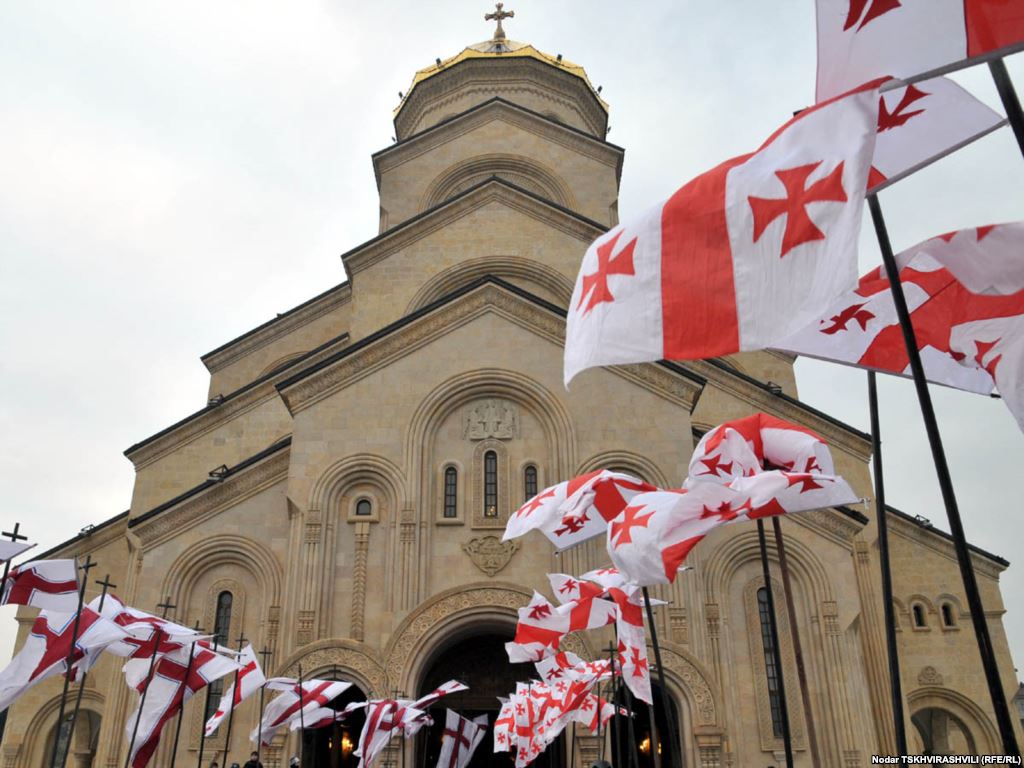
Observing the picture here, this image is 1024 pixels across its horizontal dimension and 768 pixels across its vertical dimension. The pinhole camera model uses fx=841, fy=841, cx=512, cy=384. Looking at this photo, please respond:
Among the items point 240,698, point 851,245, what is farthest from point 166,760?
point 851,245

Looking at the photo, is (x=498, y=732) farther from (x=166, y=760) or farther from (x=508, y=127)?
(x=508, y=127)

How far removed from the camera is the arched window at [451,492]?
16859 mm

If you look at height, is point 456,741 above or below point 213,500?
below

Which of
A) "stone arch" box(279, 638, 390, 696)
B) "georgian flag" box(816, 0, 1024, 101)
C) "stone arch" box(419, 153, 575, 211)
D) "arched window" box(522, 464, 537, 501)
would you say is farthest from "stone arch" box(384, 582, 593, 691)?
"stone arch" box(419, 153, 575, 211)

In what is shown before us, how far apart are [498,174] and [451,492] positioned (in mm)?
13252

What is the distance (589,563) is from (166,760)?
851 cm

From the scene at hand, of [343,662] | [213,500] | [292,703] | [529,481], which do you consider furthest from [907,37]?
[213,500]

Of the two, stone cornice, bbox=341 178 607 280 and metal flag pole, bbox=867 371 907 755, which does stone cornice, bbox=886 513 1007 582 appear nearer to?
stone cornice, bbox=341 178 607 280

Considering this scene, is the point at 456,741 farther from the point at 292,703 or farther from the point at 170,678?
the point at 170,678

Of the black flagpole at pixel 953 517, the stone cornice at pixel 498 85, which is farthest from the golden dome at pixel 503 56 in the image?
the black flagpole at pixel 953 517

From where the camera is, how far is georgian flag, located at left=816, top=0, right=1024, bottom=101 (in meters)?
3.27

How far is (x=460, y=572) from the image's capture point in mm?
16125

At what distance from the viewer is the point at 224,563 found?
17.1 m

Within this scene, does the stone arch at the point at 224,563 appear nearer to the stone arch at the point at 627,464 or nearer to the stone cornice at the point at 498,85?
the stone arch at the point at 627,464
